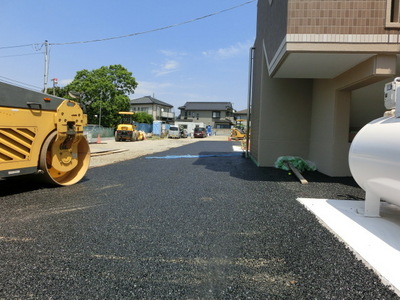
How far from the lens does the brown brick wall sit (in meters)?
5.75

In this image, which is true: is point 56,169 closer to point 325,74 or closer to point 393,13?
point 325,74

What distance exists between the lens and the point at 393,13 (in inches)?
233

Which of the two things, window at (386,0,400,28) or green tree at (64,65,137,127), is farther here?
green tree at (64,65,137,127)

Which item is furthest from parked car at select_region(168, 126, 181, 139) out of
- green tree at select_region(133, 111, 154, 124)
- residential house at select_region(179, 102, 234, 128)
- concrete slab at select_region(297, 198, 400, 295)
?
concrete slab at select_region(297, 198, 400, 295)

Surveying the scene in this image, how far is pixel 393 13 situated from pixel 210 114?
6890 centimetres

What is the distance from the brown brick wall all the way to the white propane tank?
2182mm

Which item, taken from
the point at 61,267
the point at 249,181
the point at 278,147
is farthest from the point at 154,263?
the point at 278,147

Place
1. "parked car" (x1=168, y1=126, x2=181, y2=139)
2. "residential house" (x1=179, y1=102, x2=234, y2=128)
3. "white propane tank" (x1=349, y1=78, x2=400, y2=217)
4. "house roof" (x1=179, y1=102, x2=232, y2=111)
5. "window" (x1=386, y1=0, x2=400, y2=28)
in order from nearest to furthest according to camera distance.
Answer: "white propane tank" (x1=349, y1=78, x2=400, y2=217), "window" (x1=386, y1=0, x2=400, y2=28), "parked car" (x1=168, y1=126, x2=181, y2=139), "residential house" (x1=179, y1=102, x2=234, y2=128), "house roof" (x1=179, y1=102, x2=232, y2=111)

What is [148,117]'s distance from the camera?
5597 cm

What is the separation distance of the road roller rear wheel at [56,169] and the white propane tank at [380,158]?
5.82 meters

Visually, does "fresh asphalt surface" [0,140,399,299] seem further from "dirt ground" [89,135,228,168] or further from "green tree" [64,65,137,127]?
"green tree" [64,65,137,127]

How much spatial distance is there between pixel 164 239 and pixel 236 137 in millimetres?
39471

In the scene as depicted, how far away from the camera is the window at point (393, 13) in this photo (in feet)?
18.6

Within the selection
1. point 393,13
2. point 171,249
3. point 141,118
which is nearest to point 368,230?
point 171,249
